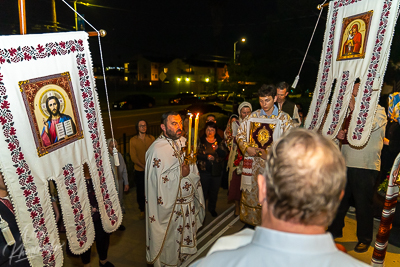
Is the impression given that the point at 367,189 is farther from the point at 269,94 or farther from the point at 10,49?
the point at 10,49

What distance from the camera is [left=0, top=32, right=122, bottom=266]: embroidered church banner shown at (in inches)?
79.0

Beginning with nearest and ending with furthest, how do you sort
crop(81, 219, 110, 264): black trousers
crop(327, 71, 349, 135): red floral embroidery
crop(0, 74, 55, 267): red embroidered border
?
crop(0, 74, 55, 267): red embroidered border, crop(327, 71, 349, 135): red floral embroidery, crop(81, 219, 110, 264): black trousers

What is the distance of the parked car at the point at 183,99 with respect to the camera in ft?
96.5

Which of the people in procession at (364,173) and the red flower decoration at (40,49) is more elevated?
the red flower decoration at (40,49)

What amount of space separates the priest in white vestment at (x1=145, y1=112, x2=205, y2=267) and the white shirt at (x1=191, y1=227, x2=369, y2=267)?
2.81 m

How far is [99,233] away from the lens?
3.66m

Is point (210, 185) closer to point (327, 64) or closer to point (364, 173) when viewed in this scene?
point (364, 173)

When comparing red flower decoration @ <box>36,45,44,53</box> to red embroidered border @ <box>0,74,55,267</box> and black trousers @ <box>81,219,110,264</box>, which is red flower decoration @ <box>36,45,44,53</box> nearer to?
red embroidered border @ <box>0,74,55,267</box>

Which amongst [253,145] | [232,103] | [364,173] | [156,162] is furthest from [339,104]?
[232,103]

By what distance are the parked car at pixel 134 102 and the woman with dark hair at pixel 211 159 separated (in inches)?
771

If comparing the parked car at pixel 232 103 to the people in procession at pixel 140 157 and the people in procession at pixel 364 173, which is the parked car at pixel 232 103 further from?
the people in procession at pixel 364 173

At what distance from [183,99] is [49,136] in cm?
2786

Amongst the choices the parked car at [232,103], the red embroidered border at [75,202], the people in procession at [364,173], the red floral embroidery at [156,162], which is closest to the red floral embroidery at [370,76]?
the people in procession at [364,173]

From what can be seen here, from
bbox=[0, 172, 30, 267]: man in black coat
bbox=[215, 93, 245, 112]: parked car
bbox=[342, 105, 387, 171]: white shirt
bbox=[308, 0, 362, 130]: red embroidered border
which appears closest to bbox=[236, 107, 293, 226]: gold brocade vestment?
bbox=[308, 0, 362, 130]: red embroidered border
